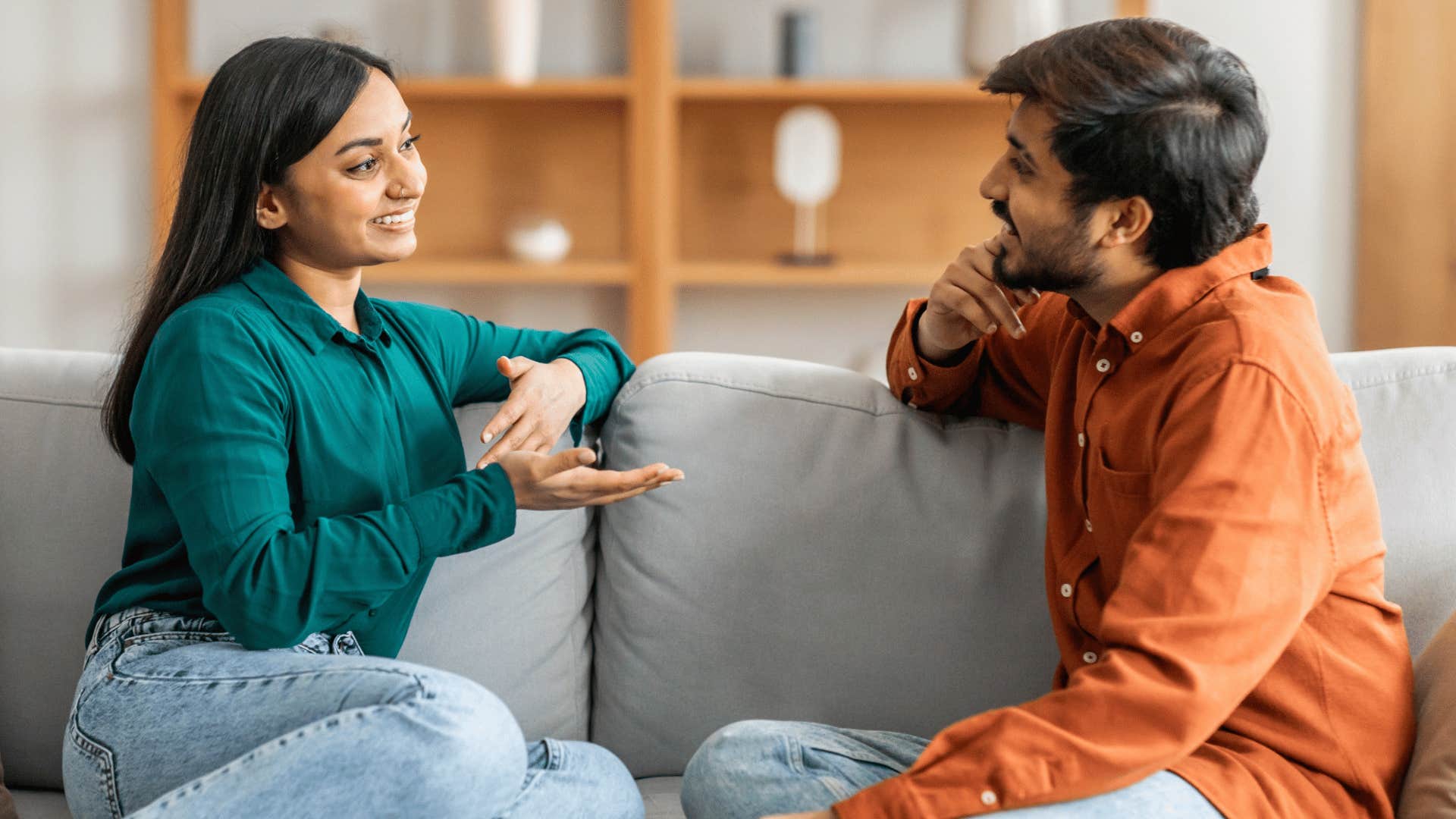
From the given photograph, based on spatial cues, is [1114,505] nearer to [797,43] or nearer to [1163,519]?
[1163,519]

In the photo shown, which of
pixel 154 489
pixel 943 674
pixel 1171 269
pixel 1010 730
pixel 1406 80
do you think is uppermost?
pixel 1406 80

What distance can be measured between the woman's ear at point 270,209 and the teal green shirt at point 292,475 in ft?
0.15

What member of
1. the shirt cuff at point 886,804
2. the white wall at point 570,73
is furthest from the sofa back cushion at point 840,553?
the white wall at point 570,73

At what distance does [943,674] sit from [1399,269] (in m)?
Result: 2.37

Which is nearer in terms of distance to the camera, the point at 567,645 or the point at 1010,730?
the point at 1010,730

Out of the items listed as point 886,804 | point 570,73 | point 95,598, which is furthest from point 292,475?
point 570,73

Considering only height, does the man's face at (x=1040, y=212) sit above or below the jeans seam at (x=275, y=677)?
above

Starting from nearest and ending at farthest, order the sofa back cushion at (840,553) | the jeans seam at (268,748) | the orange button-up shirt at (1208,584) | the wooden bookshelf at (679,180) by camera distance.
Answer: the orange button-up shirt at (1208,584) < the jeans seam at (268,748) < the sofa back cushion at (840,553) < the wooden bookshelf at (679,180)

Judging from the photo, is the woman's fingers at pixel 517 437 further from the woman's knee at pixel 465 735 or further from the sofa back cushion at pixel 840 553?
the woman's knee at pixel 465 735

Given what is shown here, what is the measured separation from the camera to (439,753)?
108 centimetres

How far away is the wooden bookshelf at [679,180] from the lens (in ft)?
10.8

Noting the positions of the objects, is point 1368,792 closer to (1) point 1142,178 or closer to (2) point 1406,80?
(1) point 1142,178

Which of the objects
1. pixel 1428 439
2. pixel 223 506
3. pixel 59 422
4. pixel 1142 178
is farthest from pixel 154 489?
pixel 1428 439

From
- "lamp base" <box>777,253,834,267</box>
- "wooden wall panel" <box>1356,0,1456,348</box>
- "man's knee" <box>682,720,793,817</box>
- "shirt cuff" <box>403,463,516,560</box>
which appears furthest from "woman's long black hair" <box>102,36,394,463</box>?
"wooden wall panel" <box>1356,0,1456,348</box>
